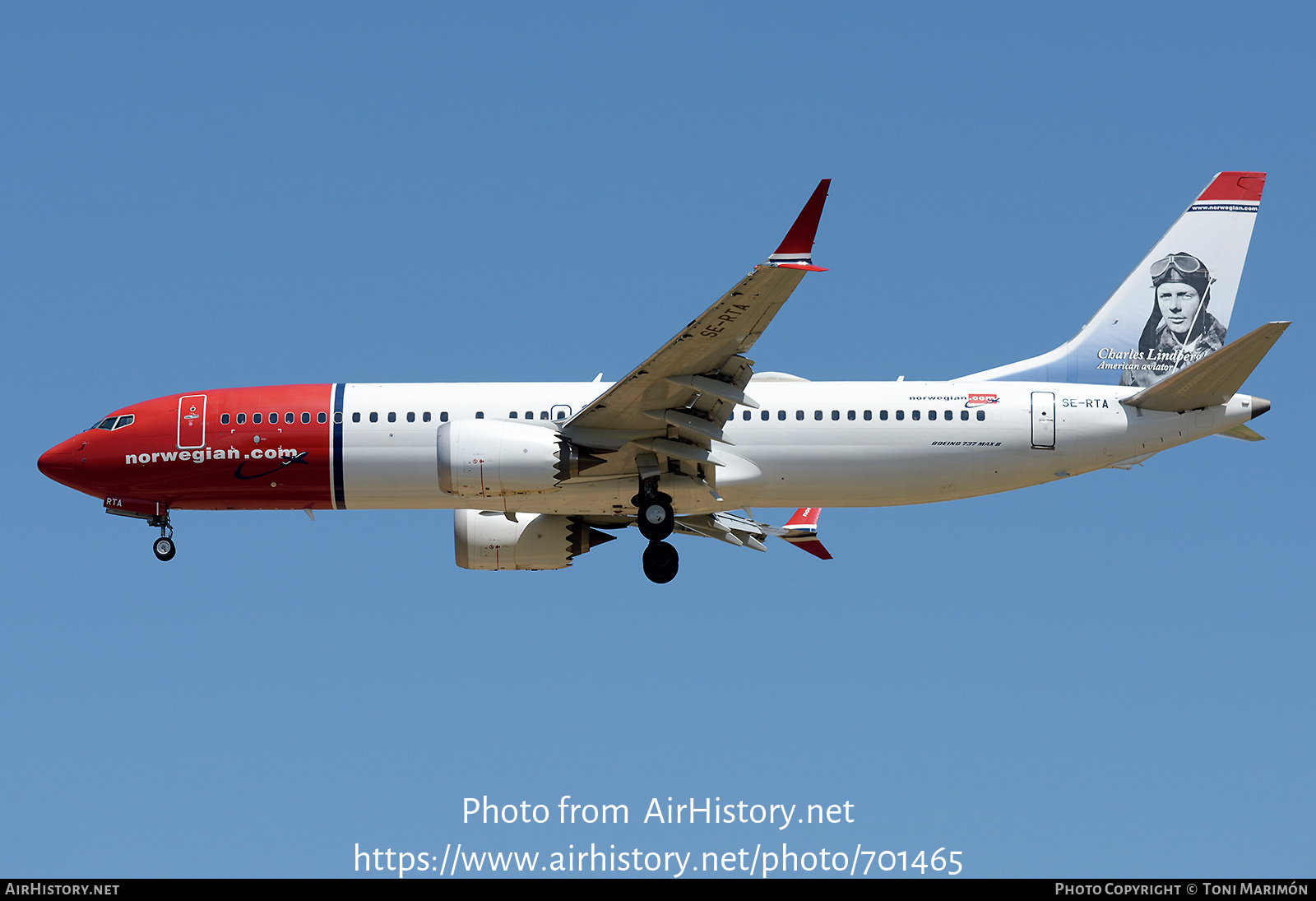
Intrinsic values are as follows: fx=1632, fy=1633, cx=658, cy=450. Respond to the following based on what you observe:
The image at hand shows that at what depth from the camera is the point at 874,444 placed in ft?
103

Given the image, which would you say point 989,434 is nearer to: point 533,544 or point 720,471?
point 720,471

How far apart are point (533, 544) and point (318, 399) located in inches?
216

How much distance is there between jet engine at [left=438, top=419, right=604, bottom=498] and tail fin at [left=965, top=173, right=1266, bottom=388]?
9016 mm

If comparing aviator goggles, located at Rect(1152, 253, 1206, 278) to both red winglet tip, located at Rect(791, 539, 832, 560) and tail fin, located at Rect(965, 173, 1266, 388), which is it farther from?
red winglet tip, located at Rect(791, 539, 832, 560)

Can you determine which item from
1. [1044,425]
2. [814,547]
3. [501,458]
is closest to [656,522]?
[501,458]

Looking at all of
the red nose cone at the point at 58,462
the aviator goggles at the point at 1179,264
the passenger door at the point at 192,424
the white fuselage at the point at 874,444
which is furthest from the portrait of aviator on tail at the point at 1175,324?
the red nose cone at the point at 58,462

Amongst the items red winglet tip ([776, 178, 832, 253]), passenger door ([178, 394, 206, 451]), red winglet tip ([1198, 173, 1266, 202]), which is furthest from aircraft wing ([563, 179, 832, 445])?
red winglet tip ([1198, 173, 1266, 202])

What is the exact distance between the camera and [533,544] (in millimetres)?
34531

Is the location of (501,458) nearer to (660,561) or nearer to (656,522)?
(656,522)

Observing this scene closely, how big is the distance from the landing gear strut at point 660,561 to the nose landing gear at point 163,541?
988cm

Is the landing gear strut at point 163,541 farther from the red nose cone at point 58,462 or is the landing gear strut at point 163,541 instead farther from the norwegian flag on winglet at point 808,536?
the norwegian flag on winglet at point 808,536

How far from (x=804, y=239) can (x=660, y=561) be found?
8756 mm

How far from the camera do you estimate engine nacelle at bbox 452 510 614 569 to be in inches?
1353
